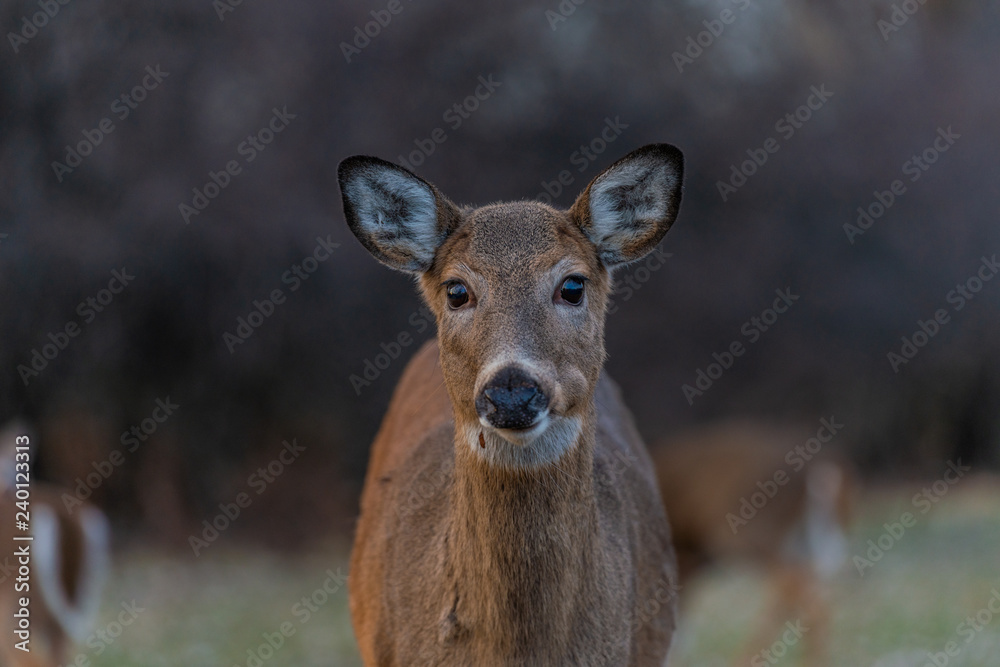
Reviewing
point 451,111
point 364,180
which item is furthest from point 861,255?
point 364,180

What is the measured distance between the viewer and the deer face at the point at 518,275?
3842mm

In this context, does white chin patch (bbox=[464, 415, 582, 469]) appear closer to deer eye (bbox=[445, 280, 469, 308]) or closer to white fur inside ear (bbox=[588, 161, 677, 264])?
deer eye (bbox=[445, 280, 469, 308])

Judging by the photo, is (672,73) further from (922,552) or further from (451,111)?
(922,552)

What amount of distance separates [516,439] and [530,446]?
0.18 metres

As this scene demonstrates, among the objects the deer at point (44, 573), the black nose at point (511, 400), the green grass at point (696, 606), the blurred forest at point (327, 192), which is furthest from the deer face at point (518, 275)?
the blurred forest at point (327, 192)

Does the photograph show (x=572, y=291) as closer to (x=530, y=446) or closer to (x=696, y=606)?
(x=530, y=446)

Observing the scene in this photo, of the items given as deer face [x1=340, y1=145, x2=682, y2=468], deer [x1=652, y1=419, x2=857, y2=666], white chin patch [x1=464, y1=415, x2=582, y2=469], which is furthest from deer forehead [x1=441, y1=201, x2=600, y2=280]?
deer [x1=652, y1=419, x2=857, y2=666]

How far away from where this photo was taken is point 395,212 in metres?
4.72

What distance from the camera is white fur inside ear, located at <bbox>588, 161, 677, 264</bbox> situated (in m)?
4.61

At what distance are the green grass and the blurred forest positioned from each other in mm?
810

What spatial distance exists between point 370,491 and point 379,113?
8723 millimetres

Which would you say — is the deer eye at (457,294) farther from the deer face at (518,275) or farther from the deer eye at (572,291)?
the deer eye at (572,291)

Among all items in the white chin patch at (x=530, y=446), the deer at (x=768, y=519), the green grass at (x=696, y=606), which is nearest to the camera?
the white chin patch at (x=530, y=446)

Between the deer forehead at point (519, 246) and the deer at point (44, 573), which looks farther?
the deer at point (44, 573)
